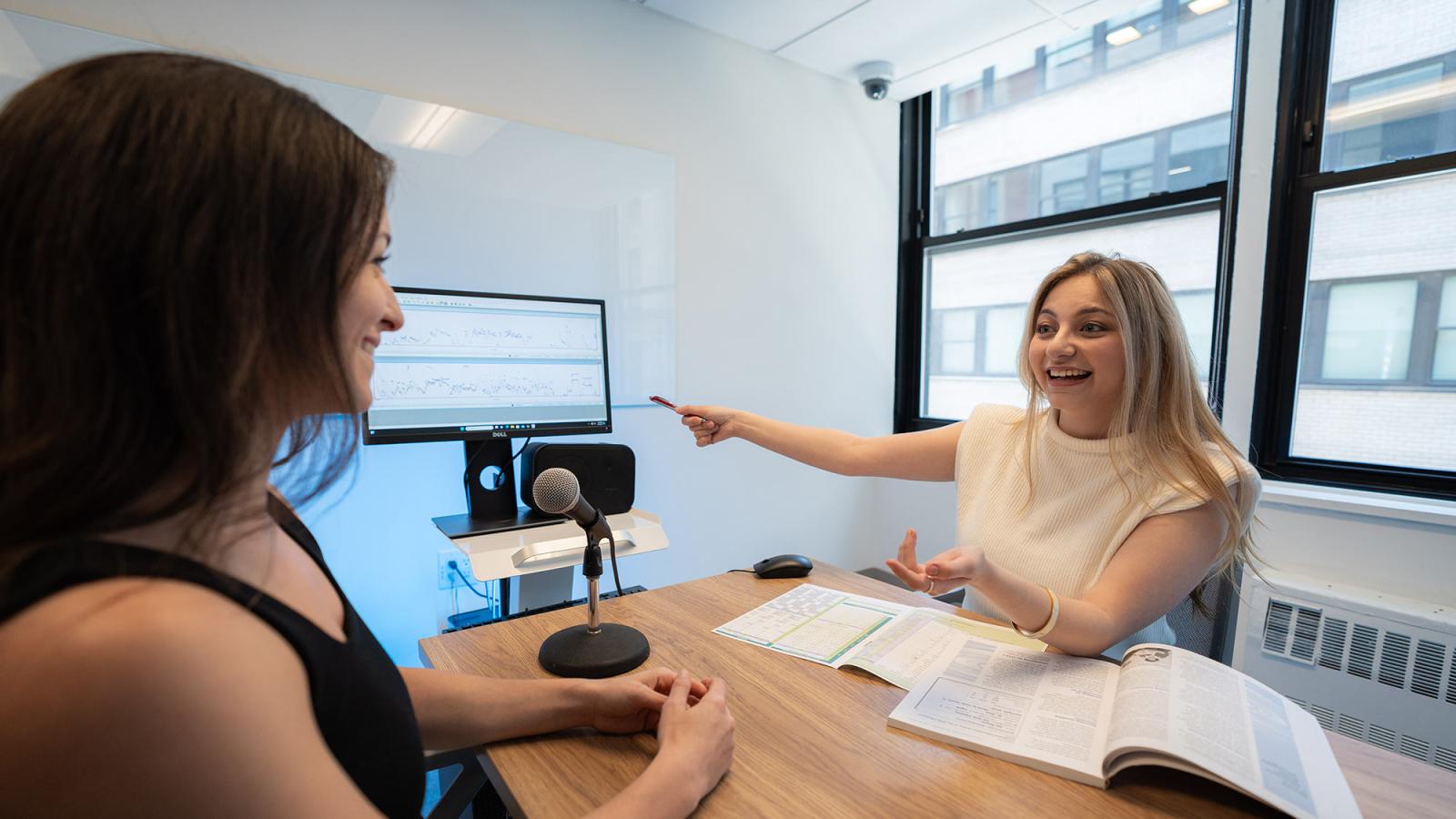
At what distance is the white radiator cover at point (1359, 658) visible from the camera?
1.63m

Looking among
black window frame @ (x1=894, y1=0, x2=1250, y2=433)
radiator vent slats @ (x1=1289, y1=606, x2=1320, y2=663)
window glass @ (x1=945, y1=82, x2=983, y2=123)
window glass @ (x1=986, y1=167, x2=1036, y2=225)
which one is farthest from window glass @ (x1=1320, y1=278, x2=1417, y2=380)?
window glass @ (x1=945, y1=82, x2=983, y2=123)

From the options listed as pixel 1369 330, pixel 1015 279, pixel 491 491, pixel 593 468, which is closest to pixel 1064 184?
pixel 1015 279

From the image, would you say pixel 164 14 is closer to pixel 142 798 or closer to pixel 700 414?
pixel 700 414

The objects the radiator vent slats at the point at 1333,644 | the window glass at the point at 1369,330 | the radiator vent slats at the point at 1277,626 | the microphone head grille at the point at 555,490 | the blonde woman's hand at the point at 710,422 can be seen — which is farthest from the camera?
the window glass at the point at 1369,330

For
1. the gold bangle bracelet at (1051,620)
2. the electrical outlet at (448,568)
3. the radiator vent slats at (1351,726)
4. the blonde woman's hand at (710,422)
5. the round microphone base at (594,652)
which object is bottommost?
the radiator vent slats at (1351,726)

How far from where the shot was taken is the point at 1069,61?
280cm

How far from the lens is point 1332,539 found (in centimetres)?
198

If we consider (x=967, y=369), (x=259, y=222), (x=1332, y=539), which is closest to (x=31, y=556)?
(x=259, y=222)

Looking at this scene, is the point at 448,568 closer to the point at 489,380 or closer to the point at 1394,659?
the point at 489,380

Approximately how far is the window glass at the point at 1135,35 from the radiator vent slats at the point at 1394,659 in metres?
2.21

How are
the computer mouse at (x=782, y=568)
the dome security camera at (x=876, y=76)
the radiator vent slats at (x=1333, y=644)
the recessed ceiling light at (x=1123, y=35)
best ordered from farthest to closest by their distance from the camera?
1. the dome security camera at (x=876, y=76)
2. the recessed ceiling light at (x=1123, y=35)
3. the radiator vent slats at (x=1333, y=644)
4. the computer mouse at (x=782, y=568)

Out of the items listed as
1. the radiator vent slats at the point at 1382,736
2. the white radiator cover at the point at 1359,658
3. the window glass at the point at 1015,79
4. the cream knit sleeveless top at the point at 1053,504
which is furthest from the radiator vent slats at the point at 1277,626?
the window glass at the point at 1015,79

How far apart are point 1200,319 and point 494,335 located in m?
2.57

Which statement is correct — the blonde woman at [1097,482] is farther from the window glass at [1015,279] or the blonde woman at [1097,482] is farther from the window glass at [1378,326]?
the window glass at [1378,326]
